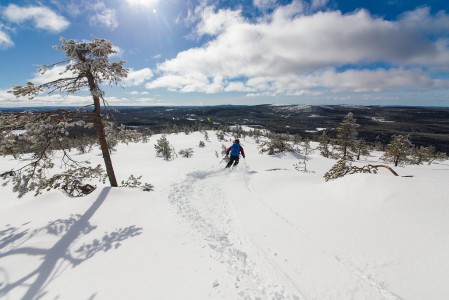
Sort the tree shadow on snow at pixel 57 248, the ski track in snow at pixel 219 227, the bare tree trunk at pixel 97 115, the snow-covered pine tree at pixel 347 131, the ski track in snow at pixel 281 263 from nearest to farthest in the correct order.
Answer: the ski track in snow at pixel 281 263 → the tree shadow on snow at pixel 57 248 → the ski track in snow at pixel 219 227 → the bare tree trunk at pixel 97 115 → the snow-covered pine tree at pixel 347 131

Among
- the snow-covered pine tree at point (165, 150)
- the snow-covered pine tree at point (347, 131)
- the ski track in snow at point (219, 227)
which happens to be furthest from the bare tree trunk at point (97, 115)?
the snow-covered pine tree at point (347, 131)

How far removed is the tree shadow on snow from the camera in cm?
396

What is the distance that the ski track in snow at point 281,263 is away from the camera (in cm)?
385

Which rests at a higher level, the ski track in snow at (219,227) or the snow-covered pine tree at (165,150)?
the ski track in snow at (219,227)

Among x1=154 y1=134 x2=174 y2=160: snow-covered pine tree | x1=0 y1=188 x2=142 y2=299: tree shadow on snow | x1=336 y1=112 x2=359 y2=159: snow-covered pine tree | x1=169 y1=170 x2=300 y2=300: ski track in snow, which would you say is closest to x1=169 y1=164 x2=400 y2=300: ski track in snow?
x1=169 y1=170 x2=300 y2=300: ski track in snow

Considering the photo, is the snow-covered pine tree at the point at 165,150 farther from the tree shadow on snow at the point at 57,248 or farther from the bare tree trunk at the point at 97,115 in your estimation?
the tree shadow on snow at the point at 57,248

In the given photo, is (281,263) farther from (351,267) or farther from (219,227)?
(219,227)

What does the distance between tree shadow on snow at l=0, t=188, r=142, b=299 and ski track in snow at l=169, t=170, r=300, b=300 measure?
1.94 m

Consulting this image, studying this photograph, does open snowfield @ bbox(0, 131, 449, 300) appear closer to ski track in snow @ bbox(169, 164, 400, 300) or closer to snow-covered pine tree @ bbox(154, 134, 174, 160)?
ski track in snow @ bbox(169, 164, 400, 300)

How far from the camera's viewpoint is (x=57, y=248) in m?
5.14

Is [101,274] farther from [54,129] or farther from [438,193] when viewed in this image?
[438,193]

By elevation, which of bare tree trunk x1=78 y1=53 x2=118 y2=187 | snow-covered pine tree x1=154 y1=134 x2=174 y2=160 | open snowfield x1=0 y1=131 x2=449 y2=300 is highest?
bare tree trunk x1=78 y1=53 x2=118 y2=187

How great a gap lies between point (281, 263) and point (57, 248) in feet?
16.6

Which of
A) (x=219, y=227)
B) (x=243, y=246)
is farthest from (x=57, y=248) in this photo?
(x=243, y=246)
